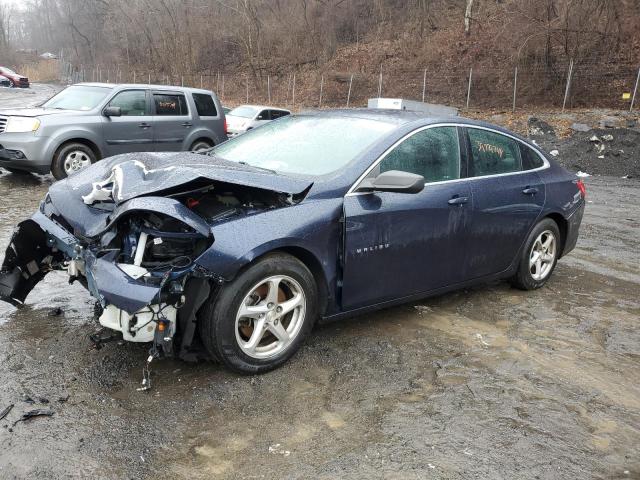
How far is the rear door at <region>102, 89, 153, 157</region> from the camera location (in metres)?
9.66

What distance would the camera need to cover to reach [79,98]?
9992mm

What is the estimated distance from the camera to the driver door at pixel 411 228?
3732 mm

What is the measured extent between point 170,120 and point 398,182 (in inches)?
318

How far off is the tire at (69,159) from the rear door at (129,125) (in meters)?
0.35

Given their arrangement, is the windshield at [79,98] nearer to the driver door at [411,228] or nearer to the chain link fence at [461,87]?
the driver door at [411,228]

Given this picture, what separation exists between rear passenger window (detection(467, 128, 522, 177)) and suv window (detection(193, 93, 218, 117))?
25.7 feet

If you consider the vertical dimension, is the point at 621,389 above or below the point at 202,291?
below

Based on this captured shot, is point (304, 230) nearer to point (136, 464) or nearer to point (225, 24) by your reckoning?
point (136, 464)

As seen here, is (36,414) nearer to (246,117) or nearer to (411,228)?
(411,228)

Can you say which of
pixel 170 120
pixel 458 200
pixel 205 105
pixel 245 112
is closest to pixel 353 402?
pixel 458 200

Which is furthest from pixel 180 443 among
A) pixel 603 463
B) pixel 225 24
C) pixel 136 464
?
pixel 225 24

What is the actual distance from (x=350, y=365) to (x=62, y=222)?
216cm

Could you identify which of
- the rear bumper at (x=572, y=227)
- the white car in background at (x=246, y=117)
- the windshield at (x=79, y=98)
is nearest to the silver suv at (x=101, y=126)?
the windshield at (x=79, y=98)

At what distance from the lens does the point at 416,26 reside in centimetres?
3356
